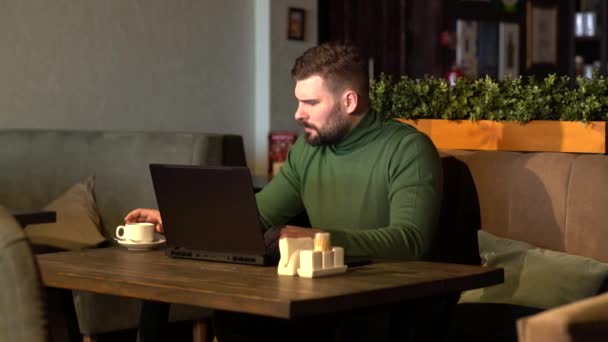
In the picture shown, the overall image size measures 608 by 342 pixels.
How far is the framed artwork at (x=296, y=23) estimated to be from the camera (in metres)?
6.25

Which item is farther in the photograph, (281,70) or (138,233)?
(281,70)

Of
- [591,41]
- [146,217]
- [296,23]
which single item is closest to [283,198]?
[146,217]

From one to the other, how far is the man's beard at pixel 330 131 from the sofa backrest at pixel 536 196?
49 cm

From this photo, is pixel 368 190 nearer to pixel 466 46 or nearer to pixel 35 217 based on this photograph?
pixel 35 217

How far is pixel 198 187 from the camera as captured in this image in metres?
2.53

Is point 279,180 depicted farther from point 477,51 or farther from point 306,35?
point 477,51

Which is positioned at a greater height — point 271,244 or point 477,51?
point 477,51

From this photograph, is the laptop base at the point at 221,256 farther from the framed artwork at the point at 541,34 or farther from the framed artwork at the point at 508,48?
the framed artwork at the point at 541,34

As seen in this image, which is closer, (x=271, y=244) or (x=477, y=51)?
(x=271, y=244)

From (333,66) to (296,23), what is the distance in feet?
10.5

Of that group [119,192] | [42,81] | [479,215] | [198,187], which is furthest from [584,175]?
[42,81]

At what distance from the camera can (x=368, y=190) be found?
3.06 metres

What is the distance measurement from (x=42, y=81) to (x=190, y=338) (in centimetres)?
Answer: 143

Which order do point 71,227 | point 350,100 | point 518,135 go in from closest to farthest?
point 350,100, point 518,135, point 71,227
